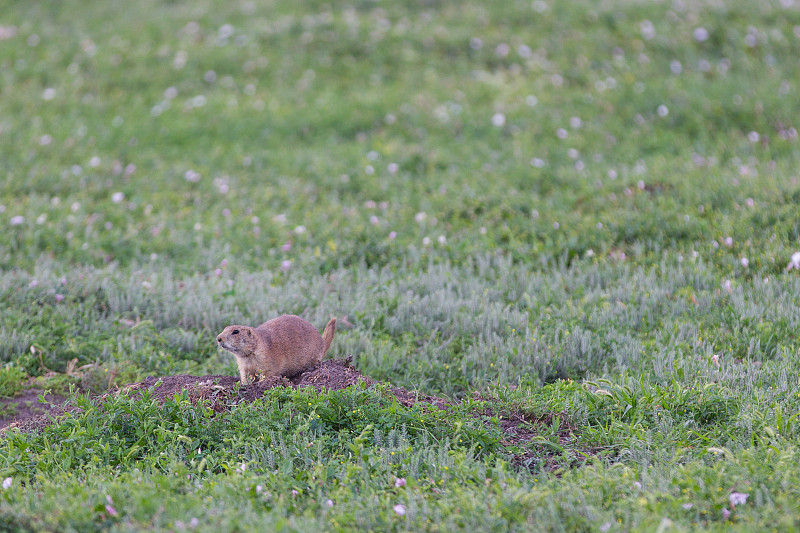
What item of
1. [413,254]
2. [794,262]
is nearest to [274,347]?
[413,254]

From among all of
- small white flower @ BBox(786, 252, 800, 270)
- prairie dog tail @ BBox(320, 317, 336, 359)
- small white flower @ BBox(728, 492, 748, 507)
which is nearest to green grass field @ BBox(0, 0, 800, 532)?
small white flower @ BBox(728, 492, 748, 507)

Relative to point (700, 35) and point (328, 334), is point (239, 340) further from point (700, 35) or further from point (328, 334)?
point (700, 35)

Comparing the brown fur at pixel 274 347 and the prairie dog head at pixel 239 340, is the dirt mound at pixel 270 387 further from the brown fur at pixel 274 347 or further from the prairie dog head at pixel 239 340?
the prairie dog head at pixel 239 340

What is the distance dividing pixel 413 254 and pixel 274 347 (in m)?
2.79

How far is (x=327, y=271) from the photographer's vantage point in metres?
7.20

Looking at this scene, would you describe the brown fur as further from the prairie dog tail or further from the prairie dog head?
the prairie dog tail

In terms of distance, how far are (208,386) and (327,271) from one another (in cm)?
271

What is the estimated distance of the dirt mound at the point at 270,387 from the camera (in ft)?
14.4

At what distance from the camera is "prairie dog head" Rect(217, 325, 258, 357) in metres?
4.65

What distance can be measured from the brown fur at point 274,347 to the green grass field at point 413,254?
425mm

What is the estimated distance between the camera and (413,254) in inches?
289

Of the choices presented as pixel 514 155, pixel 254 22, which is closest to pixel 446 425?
pixel 514 155

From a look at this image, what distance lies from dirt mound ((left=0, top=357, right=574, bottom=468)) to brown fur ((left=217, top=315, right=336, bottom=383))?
0.28ft

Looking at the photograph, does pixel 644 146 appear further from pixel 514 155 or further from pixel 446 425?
pixel 446 425
